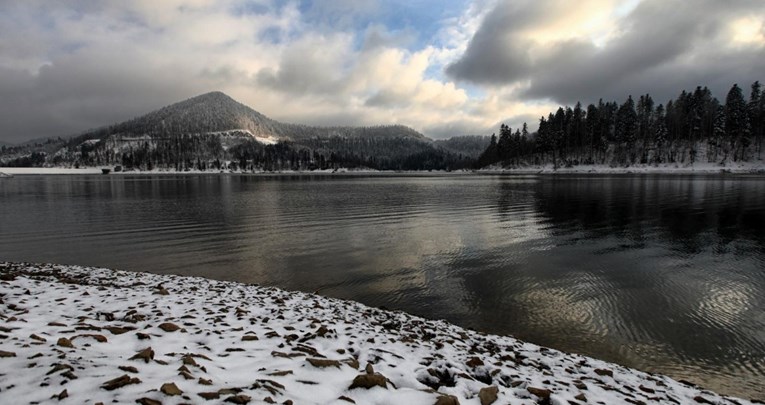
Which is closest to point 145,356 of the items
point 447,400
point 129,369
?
point 129,369

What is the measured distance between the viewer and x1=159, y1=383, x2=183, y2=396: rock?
4884mm

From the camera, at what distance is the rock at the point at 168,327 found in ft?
27.5

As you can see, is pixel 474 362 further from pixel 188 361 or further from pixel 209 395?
pixel 188 361

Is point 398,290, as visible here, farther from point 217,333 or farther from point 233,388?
point 233,388

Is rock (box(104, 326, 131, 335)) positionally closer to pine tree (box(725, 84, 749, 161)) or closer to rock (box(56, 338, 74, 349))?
rock (box(56, 338, 74, 349))

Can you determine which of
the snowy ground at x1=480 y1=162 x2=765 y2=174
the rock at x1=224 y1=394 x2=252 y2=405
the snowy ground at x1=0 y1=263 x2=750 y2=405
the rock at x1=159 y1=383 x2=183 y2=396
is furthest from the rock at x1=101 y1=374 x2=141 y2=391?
the snowy ground at x1=480 y1=162 x2=765 y2=174

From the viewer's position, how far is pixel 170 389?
4934 millimetres

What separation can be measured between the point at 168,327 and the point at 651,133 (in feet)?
589

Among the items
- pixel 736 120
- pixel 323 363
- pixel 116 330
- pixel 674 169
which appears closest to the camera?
pixel 323 363

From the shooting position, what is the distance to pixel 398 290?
16.6m

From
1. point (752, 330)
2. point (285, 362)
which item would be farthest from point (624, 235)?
point (285, 362)

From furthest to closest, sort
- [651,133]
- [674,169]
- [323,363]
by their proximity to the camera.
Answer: [651,133], [674,169], [323,363]

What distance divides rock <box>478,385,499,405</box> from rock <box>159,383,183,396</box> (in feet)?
14.7

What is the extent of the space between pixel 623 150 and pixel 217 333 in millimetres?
174944
